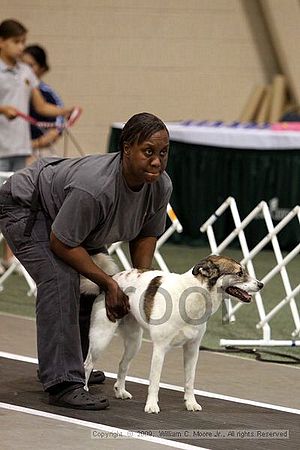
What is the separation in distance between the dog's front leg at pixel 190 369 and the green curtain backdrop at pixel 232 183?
14.8 ft

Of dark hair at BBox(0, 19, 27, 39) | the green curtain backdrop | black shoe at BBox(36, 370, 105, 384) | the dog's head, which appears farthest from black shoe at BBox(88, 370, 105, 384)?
the green curtain backdrop

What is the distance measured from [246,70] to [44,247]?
7479 mm

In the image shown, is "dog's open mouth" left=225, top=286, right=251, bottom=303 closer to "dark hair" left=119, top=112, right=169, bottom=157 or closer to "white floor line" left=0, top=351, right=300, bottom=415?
"white floor line" left=0, top=351, right=300, bottom=415

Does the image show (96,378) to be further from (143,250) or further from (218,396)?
(143,250)

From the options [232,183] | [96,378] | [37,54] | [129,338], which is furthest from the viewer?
[232,183]

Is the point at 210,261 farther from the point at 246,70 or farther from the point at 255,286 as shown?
the point at 246,70

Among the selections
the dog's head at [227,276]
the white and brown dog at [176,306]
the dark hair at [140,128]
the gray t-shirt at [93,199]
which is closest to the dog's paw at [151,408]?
the white and brown dog at [176,306]

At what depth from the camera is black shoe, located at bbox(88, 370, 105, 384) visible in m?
4.87

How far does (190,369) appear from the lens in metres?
4.42

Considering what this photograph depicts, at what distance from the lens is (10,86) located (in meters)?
7.67

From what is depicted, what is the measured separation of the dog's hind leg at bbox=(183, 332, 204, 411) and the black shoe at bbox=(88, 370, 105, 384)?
54 centimetres

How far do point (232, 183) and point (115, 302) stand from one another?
474cm

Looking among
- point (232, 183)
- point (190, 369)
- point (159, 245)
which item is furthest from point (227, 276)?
point (232, 183)

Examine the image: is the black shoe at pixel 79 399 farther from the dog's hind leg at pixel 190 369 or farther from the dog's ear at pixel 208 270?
the dog's ear at pixel 208 270
